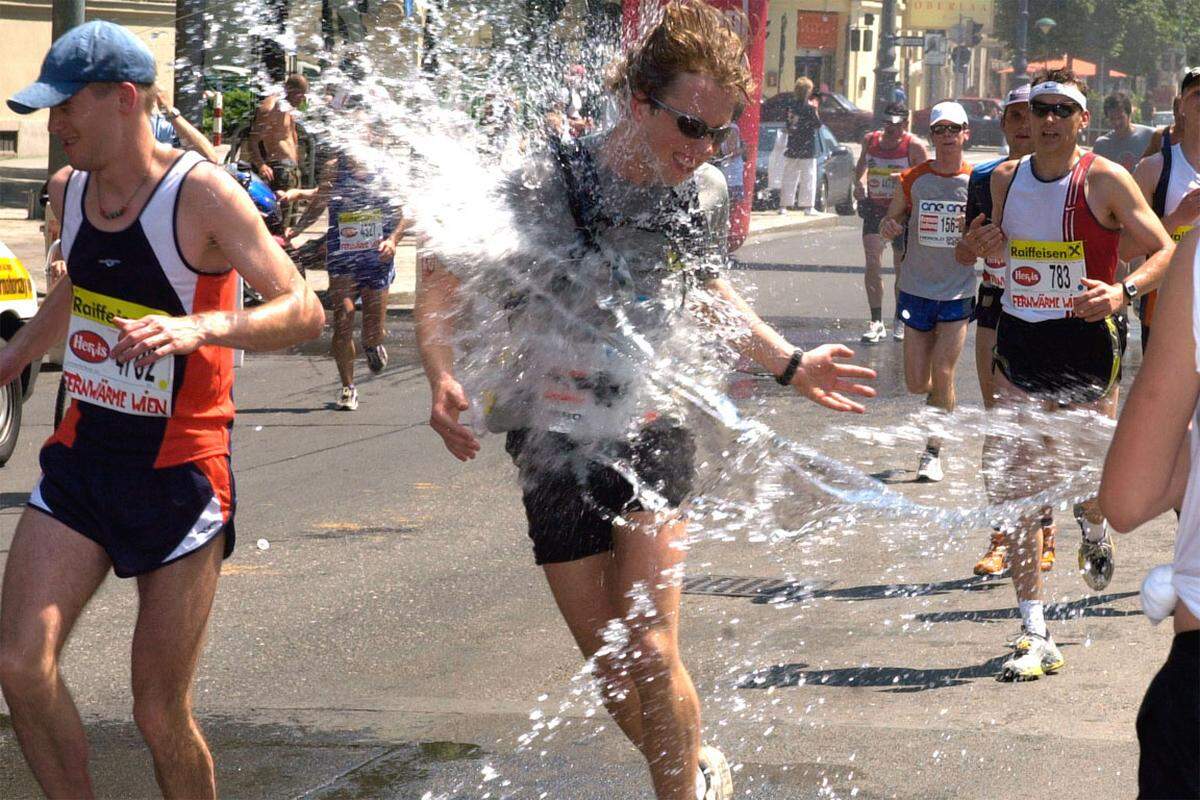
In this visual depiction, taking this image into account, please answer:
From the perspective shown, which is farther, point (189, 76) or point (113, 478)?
point (189, 76)

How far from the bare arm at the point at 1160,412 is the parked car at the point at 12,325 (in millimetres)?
7076

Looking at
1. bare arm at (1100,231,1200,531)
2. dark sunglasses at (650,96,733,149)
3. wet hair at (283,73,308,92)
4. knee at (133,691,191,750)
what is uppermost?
dark sunglasses at (650,96,733,149)

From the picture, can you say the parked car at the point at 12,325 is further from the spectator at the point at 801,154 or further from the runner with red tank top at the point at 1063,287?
the spectator at the point at 801,154

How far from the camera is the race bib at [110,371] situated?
143 inches

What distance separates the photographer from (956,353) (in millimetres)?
8602

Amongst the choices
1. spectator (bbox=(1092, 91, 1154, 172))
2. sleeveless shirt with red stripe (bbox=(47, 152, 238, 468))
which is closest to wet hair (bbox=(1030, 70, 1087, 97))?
sleeveless shirt with red stripe (bbox=(47, 152, 238, 468))

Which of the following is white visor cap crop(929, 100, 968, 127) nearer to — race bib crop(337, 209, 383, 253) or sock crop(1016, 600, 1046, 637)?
race bib crop(337, 209, 383, 253)

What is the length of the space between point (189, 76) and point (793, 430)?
8.56 meters

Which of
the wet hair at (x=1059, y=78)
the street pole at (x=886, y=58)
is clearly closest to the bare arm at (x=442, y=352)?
the wet hair at (x=1059, y=78)

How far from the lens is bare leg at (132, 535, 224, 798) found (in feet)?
11.6

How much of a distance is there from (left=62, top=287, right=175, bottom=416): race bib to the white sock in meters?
3.06

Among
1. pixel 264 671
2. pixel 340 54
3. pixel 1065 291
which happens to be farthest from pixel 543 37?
pixel 264 671

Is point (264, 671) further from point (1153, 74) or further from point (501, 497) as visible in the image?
point (1153, 74)

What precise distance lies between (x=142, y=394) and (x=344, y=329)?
6677 mm
